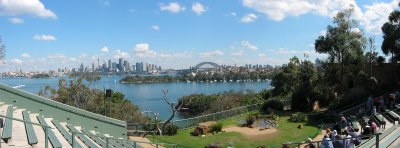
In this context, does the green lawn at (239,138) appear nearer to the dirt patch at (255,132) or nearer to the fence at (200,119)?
the dirt patch at (255,132)

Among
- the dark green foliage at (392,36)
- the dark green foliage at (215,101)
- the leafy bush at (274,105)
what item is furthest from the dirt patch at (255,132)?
the dark green foliage at (215,101)

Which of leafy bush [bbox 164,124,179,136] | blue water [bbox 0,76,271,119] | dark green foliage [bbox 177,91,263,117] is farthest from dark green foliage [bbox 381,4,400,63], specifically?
blue water [bbox 0,76,271,119]

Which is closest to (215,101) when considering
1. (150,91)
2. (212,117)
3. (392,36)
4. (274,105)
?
(274,105)

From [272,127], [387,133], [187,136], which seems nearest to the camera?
[387,133]

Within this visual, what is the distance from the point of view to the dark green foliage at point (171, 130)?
29703 mm

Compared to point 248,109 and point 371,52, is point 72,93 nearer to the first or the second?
point 248,109

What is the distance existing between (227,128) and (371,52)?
17.9 metres

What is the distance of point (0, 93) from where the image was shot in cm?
1783

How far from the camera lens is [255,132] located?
2953 centimetres

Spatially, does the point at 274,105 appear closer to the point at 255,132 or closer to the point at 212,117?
the point at 212,117

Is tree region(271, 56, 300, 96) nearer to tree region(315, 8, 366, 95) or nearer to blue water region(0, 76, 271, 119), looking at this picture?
tree region(315, 8, 366, 95)

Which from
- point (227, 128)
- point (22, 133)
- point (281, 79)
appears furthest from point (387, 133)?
point (281, 79)

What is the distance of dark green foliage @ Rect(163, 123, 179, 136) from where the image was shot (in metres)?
29.7

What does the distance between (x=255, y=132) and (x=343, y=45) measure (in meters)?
13.2
